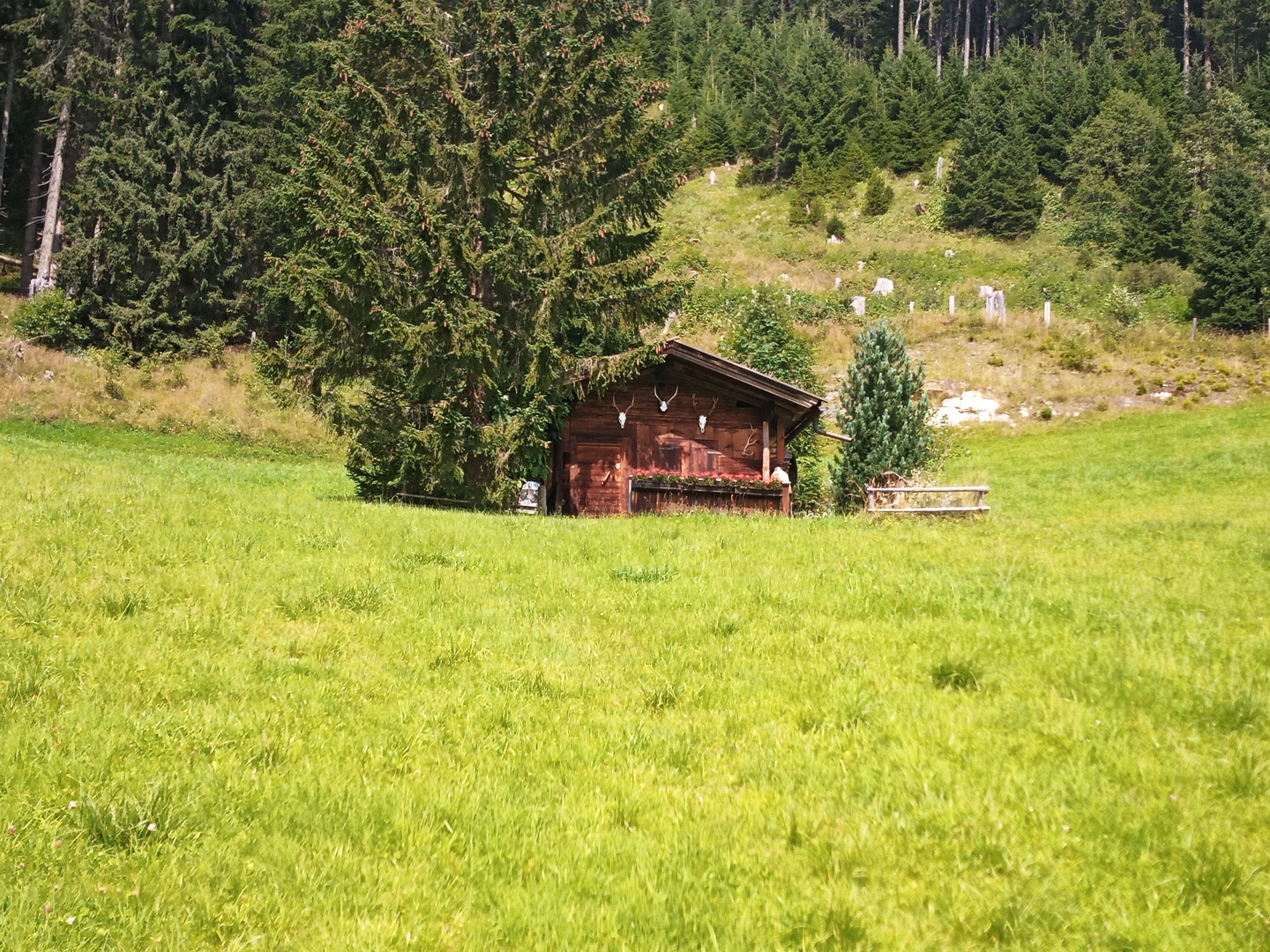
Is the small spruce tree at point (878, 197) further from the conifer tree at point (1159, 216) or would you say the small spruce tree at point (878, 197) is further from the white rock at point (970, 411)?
the white rock at point (970, 411)

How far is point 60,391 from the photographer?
122 feet

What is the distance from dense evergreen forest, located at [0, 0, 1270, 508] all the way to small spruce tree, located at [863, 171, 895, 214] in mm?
343

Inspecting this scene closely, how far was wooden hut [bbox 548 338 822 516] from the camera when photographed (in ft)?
79.6

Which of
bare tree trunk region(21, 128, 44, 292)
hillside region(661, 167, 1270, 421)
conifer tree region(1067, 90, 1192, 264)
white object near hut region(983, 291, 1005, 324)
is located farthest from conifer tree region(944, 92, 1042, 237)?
bare tree trunk region(21, 128, 44, 292)

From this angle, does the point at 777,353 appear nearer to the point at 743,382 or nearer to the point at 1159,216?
the point at 743,382

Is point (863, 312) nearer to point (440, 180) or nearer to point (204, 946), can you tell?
point (440, 180)

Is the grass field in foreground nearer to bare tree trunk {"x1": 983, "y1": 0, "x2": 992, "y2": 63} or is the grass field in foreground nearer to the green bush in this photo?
the green bush

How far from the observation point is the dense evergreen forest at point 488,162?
20656mm

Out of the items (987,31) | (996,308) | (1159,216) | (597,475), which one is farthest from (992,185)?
(987,31)

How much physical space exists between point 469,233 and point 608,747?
16.0 m

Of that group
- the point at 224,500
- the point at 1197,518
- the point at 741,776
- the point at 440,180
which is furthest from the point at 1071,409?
the point at 741,776

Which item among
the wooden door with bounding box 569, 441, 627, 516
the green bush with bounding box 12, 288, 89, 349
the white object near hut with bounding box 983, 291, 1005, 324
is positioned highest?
the white object near hut with bounding box 983, 291, 1005, 324

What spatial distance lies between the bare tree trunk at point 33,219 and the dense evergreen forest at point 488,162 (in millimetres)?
365

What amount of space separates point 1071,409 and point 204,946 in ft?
142
